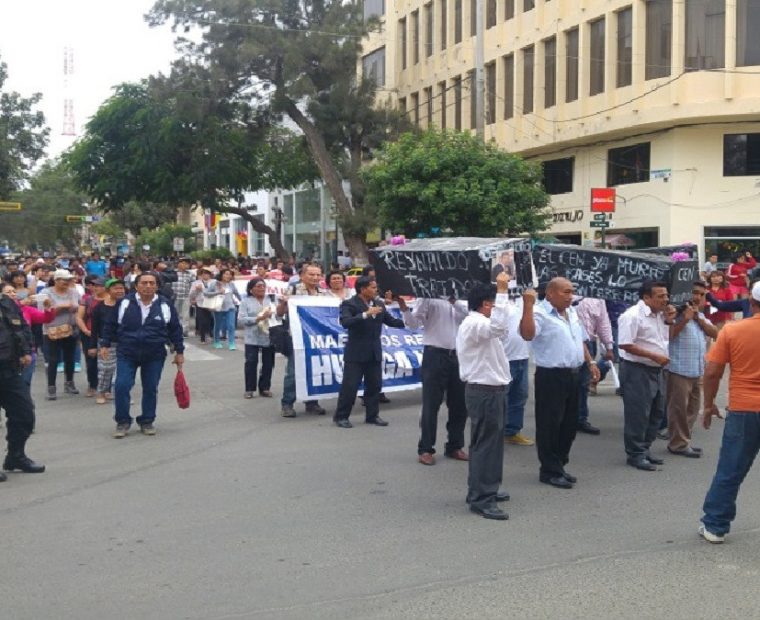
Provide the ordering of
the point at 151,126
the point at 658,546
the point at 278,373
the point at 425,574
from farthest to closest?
1. the point at 151,126
2. the point at 278,373
3. the point at 658,546
4. the point at 425,574

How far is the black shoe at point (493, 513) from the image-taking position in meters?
6.48

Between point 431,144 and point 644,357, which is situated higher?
point 431,144

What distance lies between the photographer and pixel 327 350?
1137 cm

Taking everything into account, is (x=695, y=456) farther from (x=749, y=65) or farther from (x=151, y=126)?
(x=151, y=126)

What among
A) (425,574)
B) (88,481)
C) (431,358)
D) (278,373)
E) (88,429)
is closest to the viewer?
(425,574)

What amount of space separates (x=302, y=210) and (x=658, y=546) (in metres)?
54.6

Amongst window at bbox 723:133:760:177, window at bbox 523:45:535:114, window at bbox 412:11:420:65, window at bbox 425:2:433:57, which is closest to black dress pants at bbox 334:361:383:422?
window at bbox 723:133:760:177

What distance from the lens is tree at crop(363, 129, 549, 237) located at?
2517 centimetres

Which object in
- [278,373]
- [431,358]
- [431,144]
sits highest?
[431,144]

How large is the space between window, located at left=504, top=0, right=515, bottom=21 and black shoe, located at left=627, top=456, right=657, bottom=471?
2882 cm

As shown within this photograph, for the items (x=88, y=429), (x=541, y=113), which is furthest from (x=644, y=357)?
(x=541, y=113)

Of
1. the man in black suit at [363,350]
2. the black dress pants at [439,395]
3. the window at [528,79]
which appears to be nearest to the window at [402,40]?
the window at [528,79]

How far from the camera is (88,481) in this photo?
778cm

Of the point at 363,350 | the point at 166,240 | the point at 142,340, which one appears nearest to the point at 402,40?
the point at 166,240
